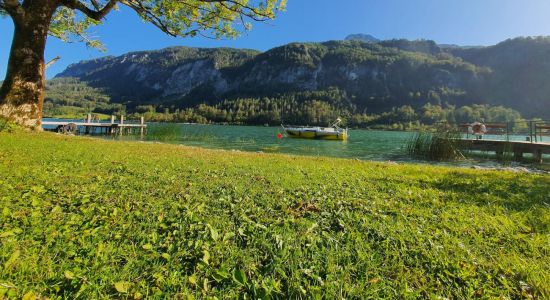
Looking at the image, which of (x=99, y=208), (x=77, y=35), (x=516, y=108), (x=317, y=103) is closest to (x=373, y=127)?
(x=317, y=103)

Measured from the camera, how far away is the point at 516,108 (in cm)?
16262

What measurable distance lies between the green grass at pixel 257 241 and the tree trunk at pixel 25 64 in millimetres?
9364

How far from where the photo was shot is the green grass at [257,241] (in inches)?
86.4

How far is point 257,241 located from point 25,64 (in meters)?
14.4

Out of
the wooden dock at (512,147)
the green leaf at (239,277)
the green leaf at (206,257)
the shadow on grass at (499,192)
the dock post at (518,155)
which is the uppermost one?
Answer: the wooden dock at (512,147)

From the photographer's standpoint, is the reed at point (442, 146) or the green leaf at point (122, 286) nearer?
the green leaf at point (122, 286)

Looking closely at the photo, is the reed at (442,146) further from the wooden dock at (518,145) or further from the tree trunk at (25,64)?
the tree trunk at (25,64)

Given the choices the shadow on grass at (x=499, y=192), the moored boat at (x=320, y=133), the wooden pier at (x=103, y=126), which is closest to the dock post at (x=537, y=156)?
the shadow on grass at (x=499, y=192)

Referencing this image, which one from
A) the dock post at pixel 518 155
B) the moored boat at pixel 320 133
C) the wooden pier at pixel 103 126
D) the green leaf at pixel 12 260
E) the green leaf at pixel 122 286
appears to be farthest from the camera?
the moored boat at pixel 320 133

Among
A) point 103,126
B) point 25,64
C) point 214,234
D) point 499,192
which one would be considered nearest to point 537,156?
point 499,192

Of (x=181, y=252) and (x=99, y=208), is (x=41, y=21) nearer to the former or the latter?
(x=99, y=208)

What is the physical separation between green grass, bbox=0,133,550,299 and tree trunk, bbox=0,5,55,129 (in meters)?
9.36

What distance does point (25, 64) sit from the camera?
11703 mm

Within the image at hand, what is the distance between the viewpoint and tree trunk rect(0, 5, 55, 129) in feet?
37.7
